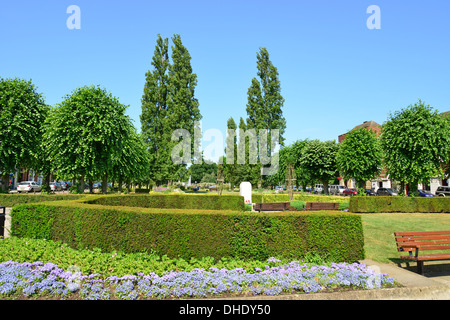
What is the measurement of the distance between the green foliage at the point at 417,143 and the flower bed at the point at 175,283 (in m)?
22.2

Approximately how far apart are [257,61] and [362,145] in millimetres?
27314

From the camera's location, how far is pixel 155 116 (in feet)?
141

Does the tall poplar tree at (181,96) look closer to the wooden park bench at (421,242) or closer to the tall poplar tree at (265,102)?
the tall poplar tree at (265,102)

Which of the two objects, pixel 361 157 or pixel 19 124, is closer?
pixel 19 124

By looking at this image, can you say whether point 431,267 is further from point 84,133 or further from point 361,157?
point 361,157

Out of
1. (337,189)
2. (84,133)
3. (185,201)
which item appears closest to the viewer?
(185,201)

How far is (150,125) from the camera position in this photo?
1677 inches

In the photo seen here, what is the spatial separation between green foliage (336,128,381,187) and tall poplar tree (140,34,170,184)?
2515 cm

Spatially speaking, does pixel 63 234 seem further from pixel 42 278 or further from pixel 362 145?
pixel 362 145

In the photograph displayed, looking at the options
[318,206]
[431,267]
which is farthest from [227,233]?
[318,206]

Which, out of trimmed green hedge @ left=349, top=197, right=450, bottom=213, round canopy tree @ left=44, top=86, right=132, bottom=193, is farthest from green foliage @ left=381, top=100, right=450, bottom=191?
round canopy tree @ left=44, top=86, right=132, bottom=193

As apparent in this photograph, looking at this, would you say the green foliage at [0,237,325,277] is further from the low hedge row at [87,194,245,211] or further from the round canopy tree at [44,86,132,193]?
the round canopy tree at [44,86,132,193]

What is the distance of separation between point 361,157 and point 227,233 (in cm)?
2706
